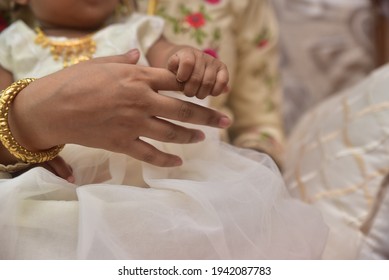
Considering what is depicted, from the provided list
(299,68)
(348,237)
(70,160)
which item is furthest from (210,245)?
(299,68)

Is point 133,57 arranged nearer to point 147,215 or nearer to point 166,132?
point 166,132

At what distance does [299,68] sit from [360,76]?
7.4 inches

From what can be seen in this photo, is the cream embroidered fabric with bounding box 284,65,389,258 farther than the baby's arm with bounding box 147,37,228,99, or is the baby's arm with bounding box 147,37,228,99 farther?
the cream embroidered fabric with bounding box 284,65,389,258

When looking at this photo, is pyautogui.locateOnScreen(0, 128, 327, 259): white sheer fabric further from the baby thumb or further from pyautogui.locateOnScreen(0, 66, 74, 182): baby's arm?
the baby thumb

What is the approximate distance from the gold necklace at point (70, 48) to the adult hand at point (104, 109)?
0.17 meters

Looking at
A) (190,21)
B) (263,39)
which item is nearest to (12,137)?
(190,21)

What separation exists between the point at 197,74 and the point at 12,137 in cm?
26

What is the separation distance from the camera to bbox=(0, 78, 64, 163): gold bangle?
0.67 metres

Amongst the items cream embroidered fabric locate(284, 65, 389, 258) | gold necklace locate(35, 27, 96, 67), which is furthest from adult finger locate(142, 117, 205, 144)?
cream embroidered fabric locate(284, 65, 389, 258)

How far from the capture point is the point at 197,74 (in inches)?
26.3

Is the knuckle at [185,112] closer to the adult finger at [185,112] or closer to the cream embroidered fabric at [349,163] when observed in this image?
the adult finger at [185,112]

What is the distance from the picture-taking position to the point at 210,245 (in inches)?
26.4

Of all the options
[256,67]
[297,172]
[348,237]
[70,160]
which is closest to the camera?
[70,160]
